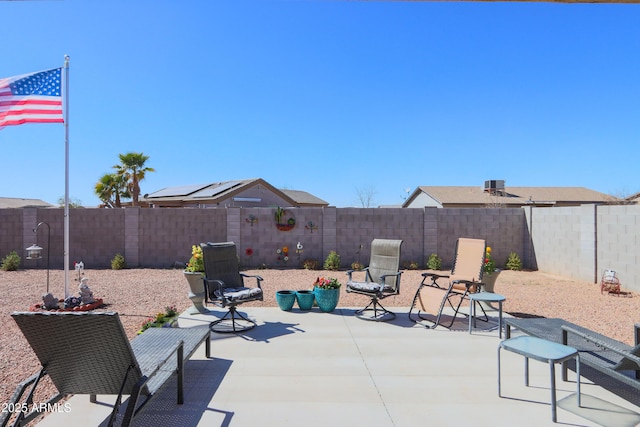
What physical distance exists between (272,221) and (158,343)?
28.0 ft

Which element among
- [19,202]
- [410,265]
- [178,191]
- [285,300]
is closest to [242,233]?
[410,265]

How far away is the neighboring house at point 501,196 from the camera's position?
25156 mm

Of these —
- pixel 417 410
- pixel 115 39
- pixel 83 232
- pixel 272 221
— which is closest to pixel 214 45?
pixel 115 39

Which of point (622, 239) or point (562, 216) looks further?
point (562, 216)

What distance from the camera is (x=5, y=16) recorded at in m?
5.85

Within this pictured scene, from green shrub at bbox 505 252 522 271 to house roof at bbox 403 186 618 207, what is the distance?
42.2ft

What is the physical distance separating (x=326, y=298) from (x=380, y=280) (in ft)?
3.03

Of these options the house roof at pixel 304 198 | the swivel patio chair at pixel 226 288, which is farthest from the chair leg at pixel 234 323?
the house roof at pixel 304 198

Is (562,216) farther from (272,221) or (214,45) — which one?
(214,45)

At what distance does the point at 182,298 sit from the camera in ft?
24.8

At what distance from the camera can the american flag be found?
5961 millimetres

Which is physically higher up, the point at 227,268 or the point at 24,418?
the point at 227,268

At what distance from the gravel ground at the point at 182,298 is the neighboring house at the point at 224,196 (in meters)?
10.3

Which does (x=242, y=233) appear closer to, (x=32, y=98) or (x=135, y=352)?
(x=32, y=98)
